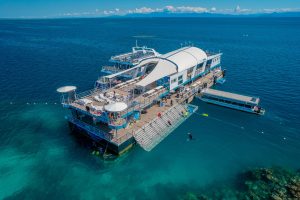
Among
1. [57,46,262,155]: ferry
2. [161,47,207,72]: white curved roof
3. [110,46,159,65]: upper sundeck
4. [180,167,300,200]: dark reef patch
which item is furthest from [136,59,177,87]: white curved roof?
[180,167,300,200]: dark reef patch

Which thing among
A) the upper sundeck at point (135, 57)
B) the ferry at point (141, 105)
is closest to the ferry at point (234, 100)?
the ferry at point (141, 105)

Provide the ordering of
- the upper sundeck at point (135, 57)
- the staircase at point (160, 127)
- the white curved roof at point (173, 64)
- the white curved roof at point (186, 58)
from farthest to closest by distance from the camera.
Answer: the upper sundeck at point (135, 57) < the white curved roof at point (186, 58) < the white curved roof at point (173, 64) < the staircase at point (160, 127)

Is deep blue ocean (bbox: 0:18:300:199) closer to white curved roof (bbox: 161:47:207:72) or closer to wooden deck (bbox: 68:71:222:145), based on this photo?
wooden deck (bbox: 68:71:222:145)

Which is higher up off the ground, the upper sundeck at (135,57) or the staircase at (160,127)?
the upper sundeck at (135,57)

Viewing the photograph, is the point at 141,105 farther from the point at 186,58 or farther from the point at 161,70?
the point at 186,58

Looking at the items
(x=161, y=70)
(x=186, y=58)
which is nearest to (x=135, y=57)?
(x=186, y=58)

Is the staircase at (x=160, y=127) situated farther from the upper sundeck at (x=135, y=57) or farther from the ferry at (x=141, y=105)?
the upper sundeck at (x=135, y=57)

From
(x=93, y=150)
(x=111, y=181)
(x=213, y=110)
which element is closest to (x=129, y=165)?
(x=111, y=181)
